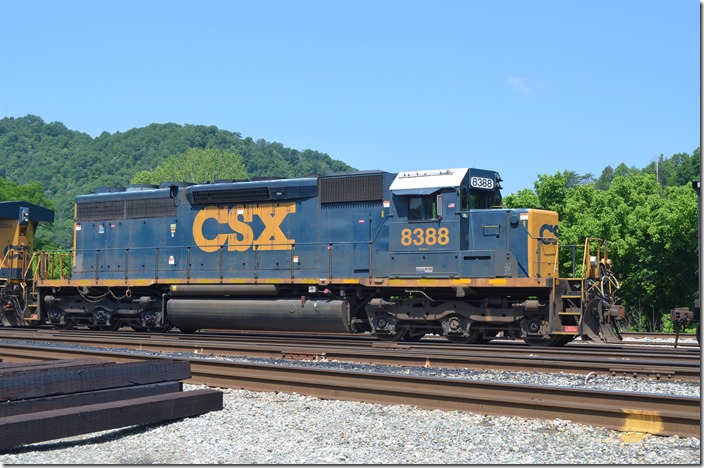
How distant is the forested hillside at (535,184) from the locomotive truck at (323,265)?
630 cm

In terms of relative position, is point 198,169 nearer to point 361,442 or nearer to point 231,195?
point 231,195

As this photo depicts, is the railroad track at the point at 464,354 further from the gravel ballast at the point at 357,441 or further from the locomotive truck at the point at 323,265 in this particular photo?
the gravel ballast at the point at 357,441

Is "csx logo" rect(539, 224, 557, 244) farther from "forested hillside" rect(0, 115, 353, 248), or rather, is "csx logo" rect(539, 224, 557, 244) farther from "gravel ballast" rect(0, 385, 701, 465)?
"forested hillside" rect(0, 115, 353, 248)

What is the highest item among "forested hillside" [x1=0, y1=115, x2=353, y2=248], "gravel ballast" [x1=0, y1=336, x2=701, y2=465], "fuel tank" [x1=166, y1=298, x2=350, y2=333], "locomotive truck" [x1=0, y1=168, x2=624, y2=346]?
"forested hillside" [x1=0, y1=115, x2=353, y2=248]

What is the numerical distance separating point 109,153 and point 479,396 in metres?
167

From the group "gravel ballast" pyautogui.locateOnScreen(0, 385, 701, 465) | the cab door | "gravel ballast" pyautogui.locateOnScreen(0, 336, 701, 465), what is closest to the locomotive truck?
the cab door

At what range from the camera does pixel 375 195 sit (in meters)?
16.8

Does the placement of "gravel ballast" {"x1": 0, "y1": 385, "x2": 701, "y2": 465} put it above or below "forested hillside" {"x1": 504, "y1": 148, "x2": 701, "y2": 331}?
below

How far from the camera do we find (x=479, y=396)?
8109mm

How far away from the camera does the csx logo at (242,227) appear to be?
18.2 m

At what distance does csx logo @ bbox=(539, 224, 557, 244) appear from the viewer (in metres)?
15.4

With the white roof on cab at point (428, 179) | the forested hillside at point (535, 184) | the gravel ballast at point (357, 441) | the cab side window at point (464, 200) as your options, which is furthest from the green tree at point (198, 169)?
the gravel ballast at point (357, 441)

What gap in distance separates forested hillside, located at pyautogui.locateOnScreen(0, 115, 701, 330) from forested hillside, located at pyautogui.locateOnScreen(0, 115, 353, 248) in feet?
0.75

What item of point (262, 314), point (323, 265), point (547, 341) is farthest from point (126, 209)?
point (547, 341)
